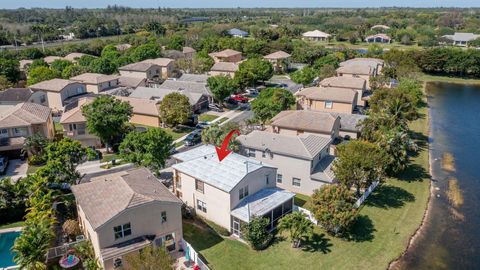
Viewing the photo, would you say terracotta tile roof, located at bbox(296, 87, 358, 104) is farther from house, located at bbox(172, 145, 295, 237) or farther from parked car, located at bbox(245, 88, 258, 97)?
house, located at bbox(172, 145, 295, 237)

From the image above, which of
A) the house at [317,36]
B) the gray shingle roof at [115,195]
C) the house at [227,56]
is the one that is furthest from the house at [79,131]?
the house at [317,36]

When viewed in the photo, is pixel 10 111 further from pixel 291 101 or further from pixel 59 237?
pixel 291 101

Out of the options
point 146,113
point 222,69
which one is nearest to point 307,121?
point 146,113

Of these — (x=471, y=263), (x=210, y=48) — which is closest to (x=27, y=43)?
(x=210, y=48)

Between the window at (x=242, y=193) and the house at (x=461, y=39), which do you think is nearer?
the window at (x=242, y=193)

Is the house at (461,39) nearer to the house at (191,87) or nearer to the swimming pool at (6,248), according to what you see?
the house at (191,87)

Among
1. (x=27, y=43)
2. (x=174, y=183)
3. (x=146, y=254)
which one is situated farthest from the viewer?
(x=27, y=43)

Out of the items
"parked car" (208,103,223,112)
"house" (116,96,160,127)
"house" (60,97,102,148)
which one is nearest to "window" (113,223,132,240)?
"house" (60,97,102,148)

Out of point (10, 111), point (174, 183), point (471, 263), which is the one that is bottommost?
→ point (471, 263)
